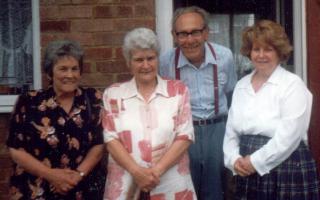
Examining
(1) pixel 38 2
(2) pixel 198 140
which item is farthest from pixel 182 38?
(1) pixel 38 2

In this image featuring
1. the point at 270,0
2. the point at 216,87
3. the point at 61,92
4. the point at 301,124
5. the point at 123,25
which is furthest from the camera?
the point at 270,0

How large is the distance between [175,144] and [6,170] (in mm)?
1682

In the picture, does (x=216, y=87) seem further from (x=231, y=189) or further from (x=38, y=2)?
(x=38, y=2)

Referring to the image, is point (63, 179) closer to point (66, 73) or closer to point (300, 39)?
point (66, 73)

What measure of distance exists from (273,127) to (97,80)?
1.56 metres

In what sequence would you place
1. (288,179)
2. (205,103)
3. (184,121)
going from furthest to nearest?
1. (205,103)
2. (184,121)
3. (288,179)

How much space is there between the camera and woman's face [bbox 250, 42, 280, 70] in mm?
3691

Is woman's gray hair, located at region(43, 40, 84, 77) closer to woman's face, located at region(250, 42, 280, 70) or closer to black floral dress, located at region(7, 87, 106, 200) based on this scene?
black floral dress, located at region(7, 87, 106, 200)

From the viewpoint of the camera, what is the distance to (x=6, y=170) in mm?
4797

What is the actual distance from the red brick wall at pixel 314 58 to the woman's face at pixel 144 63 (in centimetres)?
149

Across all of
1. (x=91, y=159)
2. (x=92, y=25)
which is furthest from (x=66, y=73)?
(x=92, y=25)

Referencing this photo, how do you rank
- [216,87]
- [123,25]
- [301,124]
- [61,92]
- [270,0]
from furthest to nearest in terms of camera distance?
[270,0] → [123,25] → [216,87] → [61,92] → [301,124]

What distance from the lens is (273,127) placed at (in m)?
3.64

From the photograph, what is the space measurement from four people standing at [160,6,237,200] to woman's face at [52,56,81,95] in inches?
27.7
